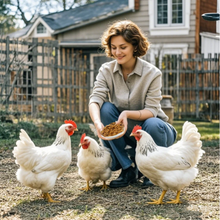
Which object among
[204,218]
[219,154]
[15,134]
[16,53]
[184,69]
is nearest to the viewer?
[204,218]

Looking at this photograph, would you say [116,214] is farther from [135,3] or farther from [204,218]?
[135,3]

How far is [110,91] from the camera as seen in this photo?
4.01 metres

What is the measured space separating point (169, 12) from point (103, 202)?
449 inches

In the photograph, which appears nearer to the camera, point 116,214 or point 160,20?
point 116,214

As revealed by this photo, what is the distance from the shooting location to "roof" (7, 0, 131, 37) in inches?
553

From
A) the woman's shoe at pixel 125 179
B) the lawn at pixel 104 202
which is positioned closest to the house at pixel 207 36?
the lawn at pixel 104 202

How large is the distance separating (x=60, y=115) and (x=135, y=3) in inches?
254

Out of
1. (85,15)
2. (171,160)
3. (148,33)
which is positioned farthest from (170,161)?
(85,15)

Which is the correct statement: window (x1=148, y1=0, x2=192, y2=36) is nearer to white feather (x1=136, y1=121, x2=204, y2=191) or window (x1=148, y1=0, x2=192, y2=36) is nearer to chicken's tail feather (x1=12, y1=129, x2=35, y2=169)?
white feather (x1=136, y1=121, x2=204, y2=191)

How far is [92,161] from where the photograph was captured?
11.8 feet

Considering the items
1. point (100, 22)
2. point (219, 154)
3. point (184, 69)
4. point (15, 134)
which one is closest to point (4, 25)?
point (100, 22)

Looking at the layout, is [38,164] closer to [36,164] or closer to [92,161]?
[36,164]

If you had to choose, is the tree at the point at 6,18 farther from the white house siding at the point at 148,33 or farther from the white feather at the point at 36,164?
the white feather at the point at 36,164

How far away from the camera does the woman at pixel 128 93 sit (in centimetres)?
365
